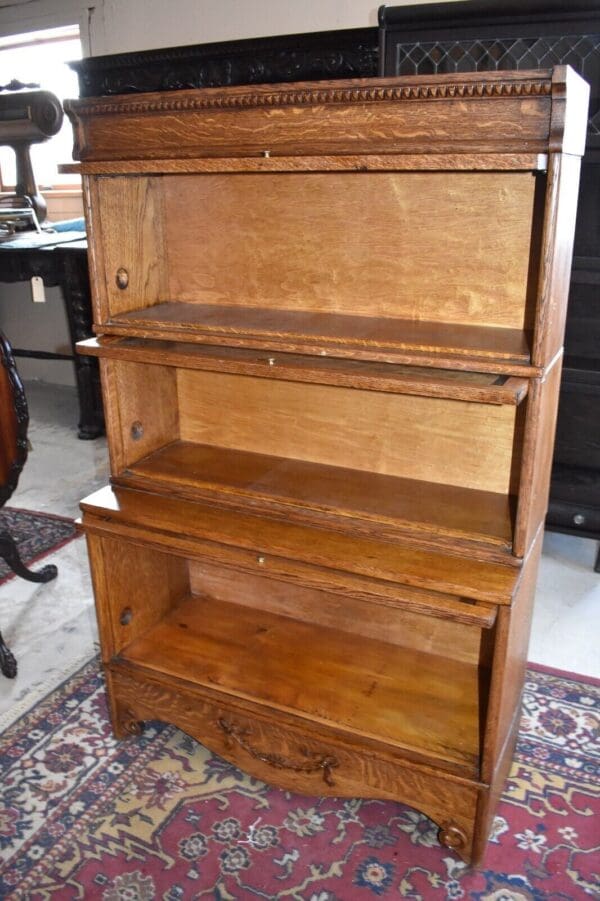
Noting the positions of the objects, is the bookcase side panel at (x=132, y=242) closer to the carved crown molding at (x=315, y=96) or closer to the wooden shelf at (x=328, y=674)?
the carved crown molding at (x=315, y=96)

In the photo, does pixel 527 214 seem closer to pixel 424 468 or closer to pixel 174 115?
pixel 424 468

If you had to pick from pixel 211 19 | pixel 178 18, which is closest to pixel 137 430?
pixel 211 19

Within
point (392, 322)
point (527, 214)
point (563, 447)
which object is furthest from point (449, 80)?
point (563, 447)

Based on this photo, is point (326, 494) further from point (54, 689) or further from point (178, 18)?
point (178, 18)

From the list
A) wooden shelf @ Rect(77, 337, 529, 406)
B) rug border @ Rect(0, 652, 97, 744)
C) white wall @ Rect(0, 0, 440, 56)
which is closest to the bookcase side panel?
wooden shelf @ Rect(77, 337, 529, 406)

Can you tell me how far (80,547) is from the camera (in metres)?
2.95

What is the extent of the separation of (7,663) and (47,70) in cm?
353

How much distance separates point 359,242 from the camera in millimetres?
1601

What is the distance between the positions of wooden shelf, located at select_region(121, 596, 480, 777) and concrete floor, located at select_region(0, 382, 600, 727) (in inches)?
19.5

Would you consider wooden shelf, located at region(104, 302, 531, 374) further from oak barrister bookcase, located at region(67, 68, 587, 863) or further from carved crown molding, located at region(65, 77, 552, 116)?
carved crown molding, located at region(65, 77, 552, 116)

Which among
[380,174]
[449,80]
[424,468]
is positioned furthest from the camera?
[424,468]

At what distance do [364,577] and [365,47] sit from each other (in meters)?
2.16

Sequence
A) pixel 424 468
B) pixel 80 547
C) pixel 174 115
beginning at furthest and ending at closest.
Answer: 1. pixel 80 547
2. pixel 424 468
3. pixel 174 115

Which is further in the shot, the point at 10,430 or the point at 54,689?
the point at 10,430
